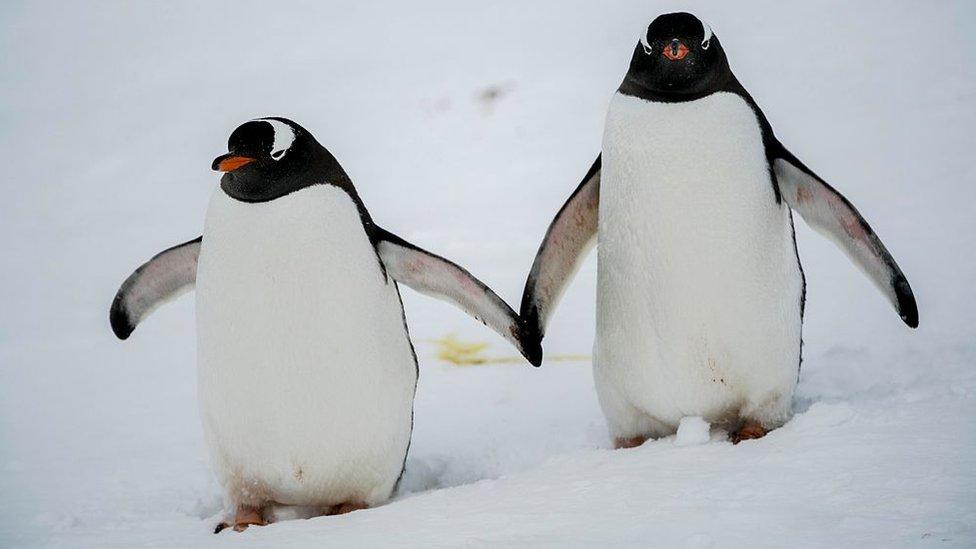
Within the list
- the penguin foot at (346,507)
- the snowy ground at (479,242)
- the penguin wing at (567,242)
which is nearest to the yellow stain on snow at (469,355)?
the snowy ground at (479,242)

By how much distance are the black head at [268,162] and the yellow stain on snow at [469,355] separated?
3.89 ft

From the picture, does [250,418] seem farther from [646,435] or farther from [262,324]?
[646,435]

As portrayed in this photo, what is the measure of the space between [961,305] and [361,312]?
1.63 metres

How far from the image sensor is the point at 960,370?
2.32 m

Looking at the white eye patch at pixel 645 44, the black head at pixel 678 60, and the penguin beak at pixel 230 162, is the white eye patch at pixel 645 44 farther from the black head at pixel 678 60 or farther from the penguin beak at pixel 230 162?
the penguin beak at pixel 230 162

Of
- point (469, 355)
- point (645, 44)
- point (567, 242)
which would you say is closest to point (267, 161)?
point (567, 242)

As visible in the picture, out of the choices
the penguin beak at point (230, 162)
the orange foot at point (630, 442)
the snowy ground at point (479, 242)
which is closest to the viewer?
the snowy ground at point (479, 242)

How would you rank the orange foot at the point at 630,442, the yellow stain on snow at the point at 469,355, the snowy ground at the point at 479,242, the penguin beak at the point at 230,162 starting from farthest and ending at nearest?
the yellow stain on snow at the point at 469,355
the orange foot at the point at 630,442
the penguin beak at the point at 230,162
the snowy ground at the point at 479,242

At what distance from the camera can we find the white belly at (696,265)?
2172mm

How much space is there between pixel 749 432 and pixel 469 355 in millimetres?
1267

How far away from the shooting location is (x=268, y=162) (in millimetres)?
2109

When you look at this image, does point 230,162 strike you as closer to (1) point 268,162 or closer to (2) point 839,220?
(1) point 268,162

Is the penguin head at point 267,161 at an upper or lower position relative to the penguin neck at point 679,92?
lower

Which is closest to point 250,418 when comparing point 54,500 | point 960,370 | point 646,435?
point 54,500
